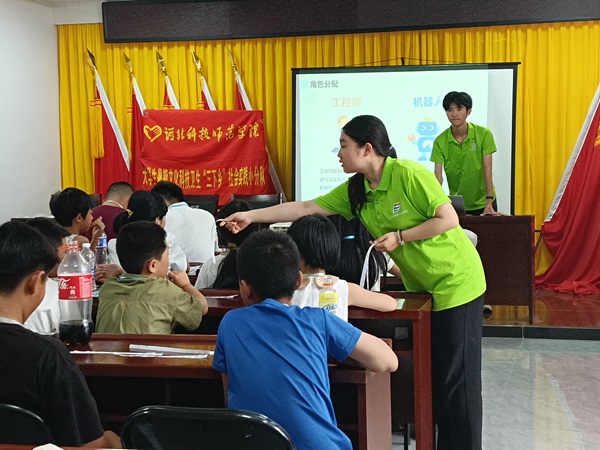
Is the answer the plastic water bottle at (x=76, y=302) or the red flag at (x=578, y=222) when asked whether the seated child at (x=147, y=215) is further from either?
the red flag at (x=578, y=222)

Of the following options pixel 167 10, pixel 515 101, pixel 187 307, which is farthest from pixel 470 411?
pixel 167 10

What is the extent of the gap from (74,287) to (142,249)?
0.51 metres

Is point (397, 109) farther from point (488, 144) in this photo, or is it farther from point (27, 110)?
point (27, 110)

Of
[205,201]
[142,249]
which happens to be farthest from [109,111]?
[142,249]

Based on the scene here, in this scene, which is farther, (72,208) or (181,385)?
(72,208)

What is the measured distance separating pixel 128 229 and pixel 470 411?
1.33 metres

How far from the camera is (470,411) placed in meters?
2.85

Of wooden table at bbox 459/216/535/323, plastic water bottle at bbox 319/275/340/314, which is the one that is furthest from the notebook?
plastic water bottle at bbox 319/275/340/314

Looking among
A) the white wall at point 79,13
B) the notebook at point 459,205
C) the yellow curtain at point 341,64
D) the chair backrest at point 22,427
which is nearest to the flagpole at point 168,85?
the yellow curtain at point 341,64

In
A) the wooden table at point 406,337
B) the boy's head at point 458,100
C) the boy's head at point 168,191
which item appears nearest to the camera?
the wooden table at point 406,337

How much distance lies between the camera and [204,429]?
1.57 meters

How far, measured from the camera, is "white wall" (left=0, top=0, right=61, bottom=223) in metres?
7.19

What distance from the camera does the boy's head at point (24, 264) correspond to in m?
1.73

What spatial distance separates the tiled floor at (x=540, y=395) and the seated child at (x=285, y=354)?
1.70 metres
